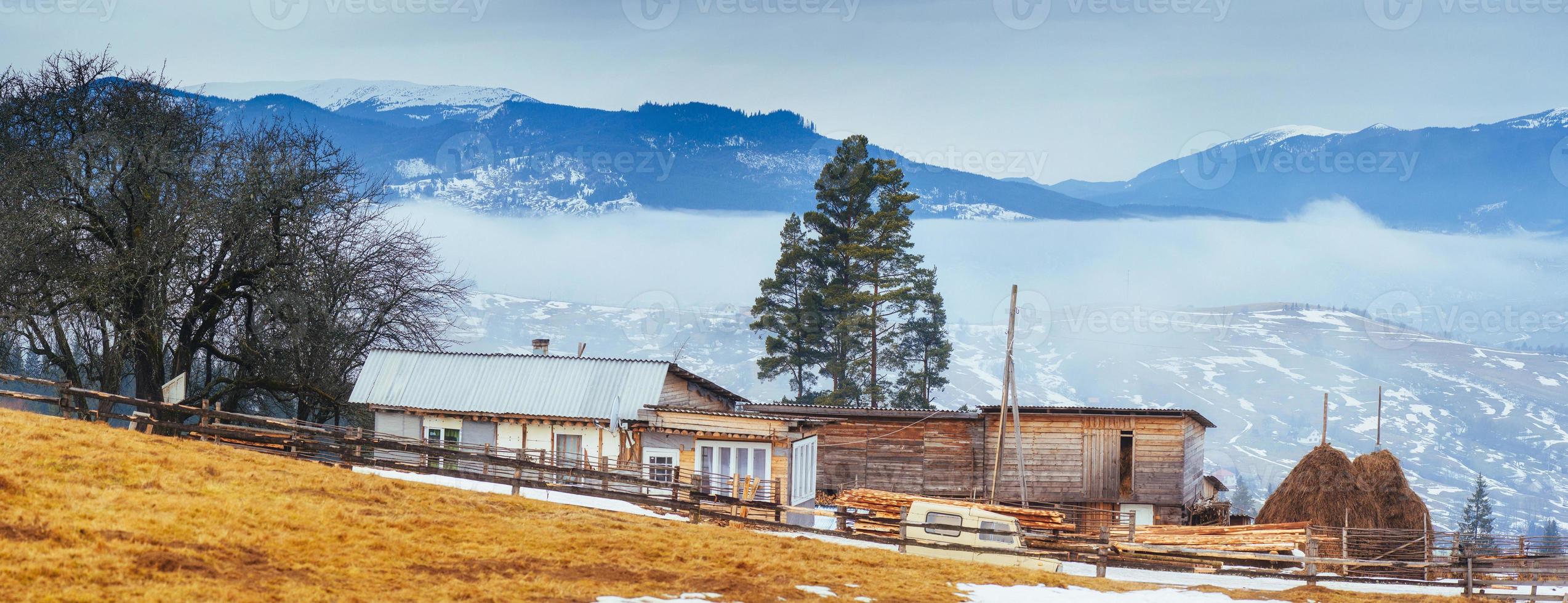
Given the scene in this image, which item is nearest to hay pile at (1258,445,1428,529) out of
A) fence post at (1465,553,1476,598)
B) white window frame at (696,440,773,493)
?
fence post at (1465,553,1476,598)

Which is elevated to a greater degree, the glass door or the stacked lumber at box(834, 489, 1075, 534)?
the glass door

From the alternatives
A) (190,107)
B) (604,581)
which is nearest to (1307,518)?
(604,581)

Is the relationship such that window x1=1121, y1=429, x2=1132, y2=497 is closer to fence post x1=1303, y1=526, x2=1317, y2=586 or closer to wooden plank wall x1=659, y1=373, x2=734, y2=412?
fence post x1=1303, y1=526, x2=1317, y2=586

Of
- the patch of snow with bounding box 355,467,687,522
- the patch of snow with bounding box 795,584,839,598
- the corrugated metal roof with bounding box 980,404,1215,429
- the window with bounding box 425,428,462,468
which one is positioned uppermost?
the corrugated metal roof with bounding box 980,404,1215,429

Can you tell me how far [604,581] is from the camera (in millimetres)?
23516

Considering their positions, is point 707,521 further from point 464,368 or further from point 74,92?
point 74,92

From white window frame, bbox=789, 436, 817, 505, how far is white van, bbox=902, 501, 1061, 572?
7.90m

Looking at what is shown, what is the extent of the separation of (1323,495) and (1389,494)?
92.4 inches

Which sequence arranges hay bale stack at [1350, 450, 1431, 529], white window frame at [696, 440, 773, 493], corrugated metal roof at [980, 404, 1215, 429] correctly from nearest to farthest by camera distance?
1. white window frame at [696, 440, 773, 493]
2. hay bale stack at [1350, 450, 1431, 529]
3. corrugated metal roof at [980, 404, 1215, 429]

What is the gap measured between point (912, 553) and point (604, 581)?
41.2 ft

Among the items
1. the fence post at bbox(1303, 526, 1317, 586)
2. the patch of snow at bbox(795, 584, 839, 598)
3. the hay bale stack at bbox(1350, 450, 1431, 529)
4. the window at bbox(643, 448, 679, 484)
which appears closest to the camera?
the patch of snow at bbox(795, 584, 839, 598)

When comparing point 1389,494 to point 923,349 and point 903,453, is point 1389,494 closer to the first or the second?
point 903,453

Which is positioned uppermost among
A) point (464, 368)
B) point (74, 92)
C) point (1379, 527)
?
point (74, 92)

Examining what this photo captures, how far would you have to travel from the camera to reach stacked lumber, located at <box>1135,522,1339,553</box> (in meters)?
39.1
